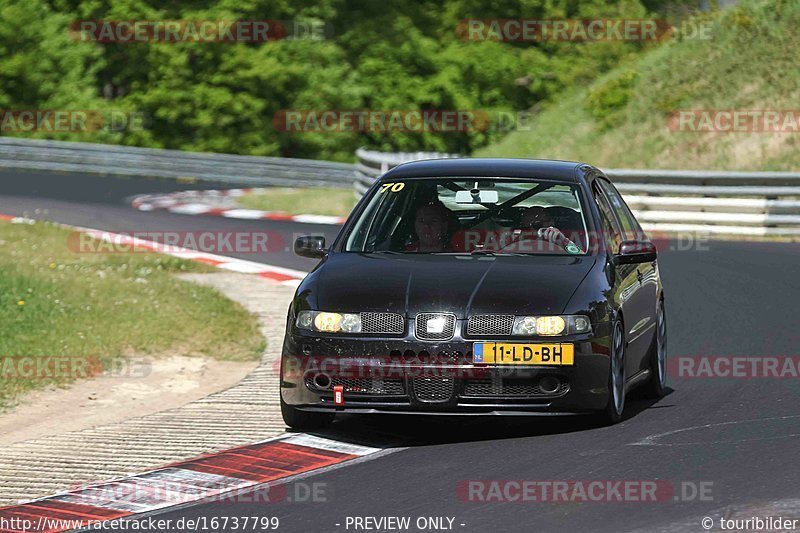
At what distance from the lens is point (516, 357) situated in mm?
8117

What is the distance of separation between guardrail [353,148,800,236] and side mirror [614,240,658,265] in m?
14.1

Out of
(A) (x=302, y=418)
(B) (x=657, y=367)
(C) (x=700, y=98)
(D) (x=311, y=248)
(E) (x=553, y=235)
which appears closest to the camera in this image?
(A) (x=302, y=418)

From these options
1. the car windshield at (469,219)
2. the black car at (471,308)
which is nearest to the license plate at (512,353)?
the black car at (471,308)

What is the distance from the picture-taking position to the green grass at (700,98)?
31.0 meters

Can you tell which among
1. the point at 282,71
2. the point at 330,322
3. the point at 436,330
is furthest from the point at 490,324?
the point at 282,71

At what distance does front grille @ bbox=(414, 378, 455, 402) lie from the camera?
26.7 ft

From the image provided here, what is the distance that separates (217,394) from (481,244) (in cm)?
239

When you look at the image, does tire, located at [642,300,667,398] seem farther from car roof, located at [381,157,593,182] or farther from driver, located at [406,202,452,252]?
driver, located at [406,202,452,252]

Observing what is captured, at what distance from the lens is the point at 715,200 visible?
23609mm

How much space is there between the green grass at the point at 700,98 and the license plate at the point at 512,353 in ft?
72.3

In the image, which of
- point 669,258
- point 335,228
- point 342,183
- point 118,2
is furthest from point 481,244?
point 118,2

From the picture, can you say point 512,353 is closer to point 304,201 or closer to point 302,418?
point 302,418

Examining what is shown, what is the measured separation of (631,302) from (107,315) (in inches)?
254

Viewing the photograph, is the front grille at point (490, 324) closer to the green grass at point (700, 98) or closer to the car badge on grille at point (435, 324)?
the car badge on grille at point (435, 324)
